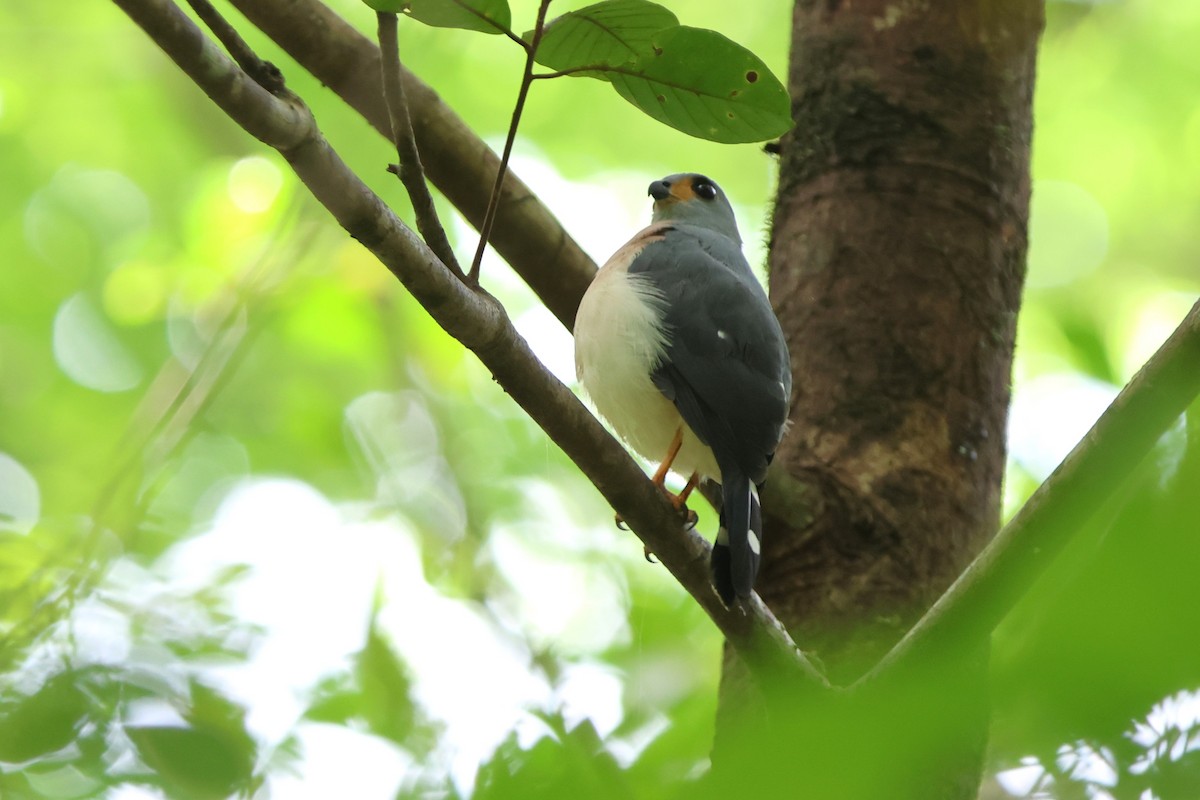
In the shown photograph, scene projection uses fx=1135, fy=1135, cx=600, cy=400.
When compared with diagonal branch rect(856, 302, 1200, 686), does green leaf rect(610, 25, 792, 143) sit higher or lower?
higher

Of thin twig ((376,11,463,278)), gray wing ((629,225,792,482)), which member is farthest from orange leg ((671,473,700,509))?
thin twig ((376,11,463,278))

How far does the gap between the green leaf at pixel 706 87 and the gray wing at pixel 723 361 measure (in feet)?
3.41

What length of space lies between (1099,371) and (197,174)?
642 cm

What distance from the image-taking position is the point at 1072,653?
32.9 inches

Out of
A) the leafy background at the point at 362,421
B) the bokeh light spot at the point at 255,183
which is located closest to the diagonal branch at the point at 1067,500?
the leafy background at the point at 362,421

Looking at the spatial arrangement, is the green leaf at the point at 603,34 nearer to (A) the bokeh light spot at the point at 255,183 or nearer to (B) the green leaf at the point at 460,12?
(B) the green leaf at the point at 460,12

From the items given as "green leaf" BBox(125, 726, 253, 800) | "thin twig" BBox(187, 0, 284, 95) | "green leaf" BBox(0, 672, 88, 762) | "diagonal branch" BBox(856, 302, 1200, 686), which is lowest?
"green leaf" BBox(125, 726, 253, 800)

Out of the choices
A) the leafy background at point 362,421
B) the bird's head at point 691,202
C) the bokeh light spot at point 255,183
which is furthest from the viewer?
the bokeh light spot at point 255,183

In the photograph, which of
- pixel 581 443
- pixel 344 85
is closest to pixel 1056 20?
pixel 344 85

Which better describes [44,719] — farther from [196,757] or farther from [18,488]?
[18,488]

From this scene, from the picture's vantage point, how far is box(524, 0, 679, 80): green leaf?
213 cm

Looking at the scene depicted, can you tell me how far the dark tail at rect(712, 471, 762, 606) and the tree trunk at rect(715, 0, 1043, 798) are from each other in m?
0.35

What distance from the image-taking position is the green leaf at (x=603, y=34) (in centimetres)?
213

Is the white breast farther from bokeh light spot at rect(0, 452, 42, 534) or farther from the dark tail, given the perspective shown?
bokeh light spot at rect(0, 452, 42, 534)
